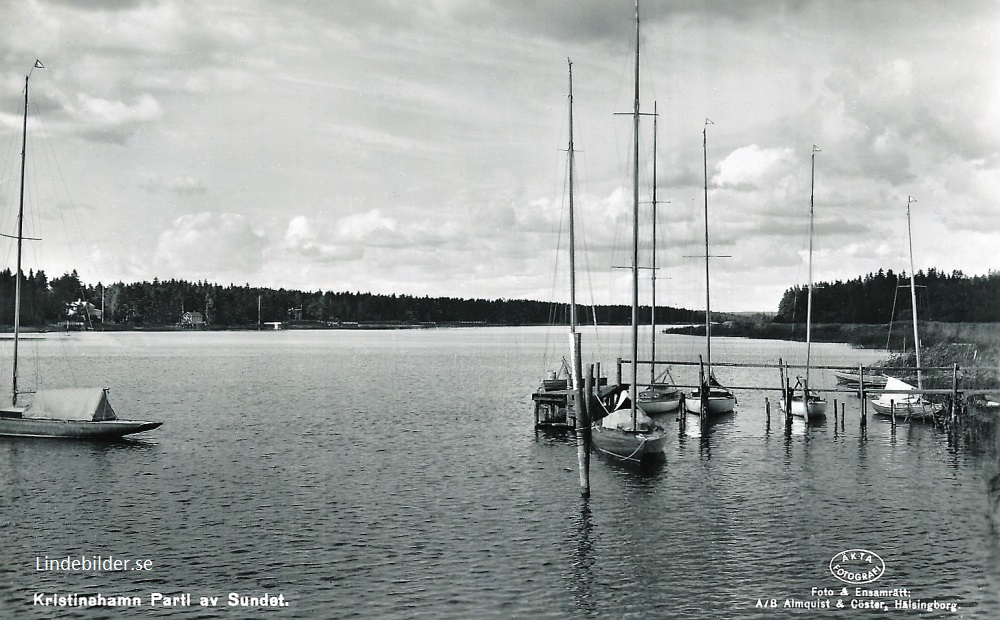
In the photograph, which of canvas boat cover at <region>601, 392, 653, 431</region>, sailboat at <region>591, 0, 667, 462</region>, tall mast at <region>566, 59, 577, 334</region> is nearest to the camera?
sailboat at <region>591, 0, 667, 462</region>

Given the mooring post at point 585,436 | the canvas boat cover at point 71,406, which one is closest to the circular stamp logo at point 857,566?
the mooring post at point 585,436

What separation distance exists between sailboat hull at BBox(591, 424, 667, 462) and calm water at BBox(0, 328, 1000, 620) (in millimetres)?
1012

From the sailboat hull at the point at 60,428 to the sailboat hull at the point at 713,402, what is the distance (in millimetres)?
39602

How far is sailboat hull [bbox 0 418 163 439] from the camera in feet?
156

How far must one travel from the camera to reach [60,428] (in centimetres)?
4766

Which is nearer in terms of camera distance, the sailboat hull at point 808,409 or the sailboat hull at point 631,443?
the sailboat hull at point 631,443

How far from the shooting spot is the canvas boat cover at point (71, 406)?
158ft

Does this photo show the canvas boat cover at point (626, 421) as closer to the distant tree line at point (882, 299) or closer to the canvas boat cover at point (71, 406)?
the canvas boat cover at point (71, 406)

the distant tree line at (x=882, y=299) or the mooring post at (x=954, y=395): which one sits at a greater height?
the distant tree line at (x=882, y=299)

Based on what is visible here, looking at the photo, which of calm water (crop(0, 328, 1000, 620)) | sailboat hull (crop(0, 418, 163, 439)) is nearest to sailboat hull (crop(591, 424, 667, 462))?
calm water (crop(0, 328, 1000, 620))

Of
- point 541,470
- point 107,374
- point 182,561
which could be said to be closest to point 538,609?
point 182,561

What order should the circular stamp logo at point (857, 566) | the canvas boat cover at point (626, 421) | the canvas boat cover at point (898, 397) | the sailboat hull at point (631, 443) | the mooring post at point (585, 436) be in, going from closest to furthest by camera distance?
the circular stamp logo at point (857, 566) < the mooring post at point (585, 436) < the sailboat hull at point (631, 443) < the canvas boat cover at point (626, 421) < the canvas boat cover at point (898, 397)

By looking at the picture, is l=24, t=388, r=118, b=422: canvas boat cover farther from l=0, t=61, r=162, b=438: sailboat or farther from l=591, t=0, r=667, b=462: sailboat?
l=591, t=0, r=667, b=462: sailboat

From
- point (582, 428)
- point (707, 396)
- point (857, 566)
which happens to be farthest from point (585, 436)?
point (707, 396)
